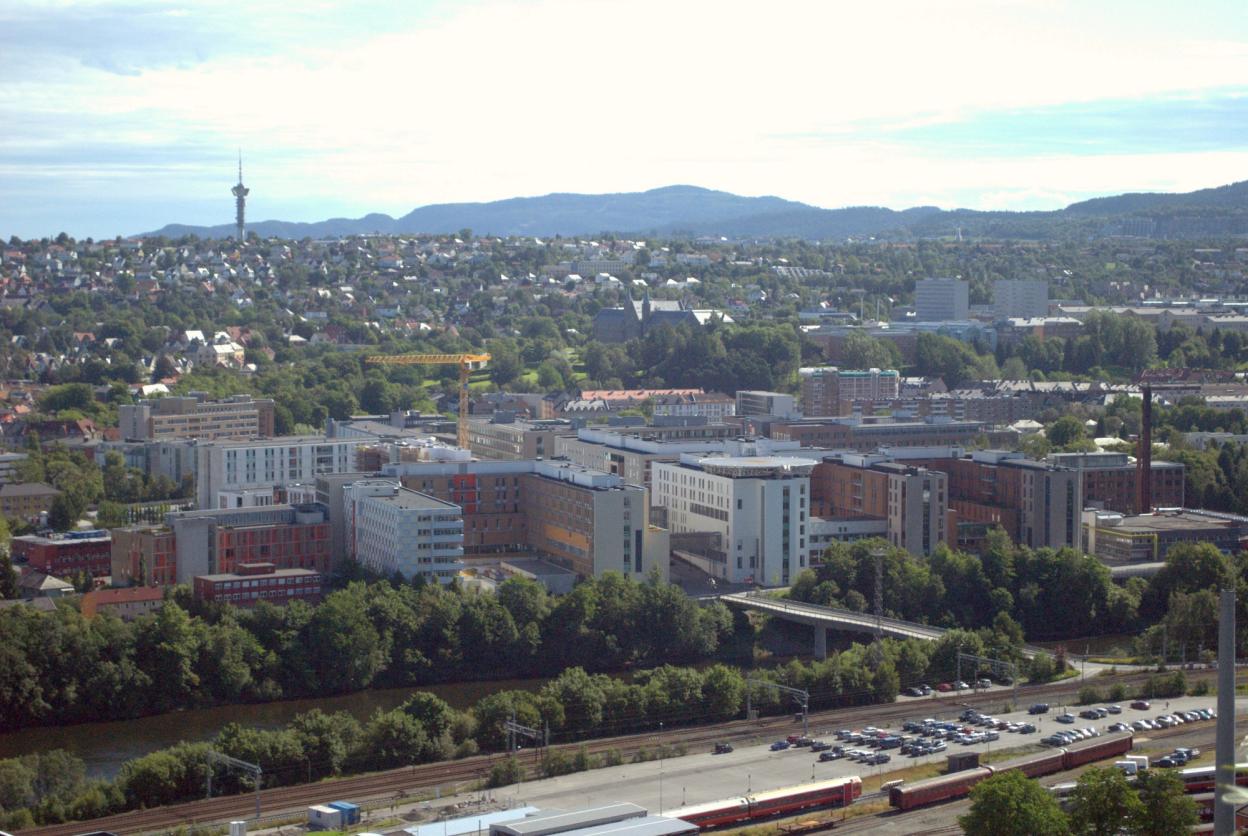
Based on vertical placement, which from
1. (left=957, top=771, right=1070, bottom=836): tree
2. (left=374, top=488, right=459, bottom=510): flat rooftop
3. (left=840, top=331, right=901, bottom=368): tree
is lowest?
(left=957, top=771, right=1070, bottom=836): tree

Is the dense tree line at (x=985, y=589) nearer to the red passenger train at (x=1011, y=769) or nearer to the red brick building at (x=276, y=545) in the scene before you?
the red brick building at (x=276, y=545)

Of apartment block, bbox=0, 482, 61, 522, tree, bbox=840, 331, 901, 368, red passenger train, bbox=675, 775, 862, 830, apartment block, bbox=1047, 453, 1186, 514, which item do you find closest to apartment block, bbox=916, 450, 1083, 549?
apartment block, bbox=1047, 453, 1186, 514

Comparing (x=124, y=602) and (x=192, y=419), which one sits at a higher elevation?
(x=192, y=419)

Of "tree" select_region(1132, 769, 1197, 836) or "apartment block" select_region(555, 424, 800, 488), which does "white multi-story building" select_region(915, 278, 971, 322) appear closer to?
"apartment block" select_region(555, 424, 800, 488)

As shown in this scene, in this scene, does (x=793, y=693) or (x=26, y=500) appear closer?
(x=793, y=693)

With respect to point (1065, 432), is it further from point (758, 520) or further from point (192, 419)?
point (192, 419)

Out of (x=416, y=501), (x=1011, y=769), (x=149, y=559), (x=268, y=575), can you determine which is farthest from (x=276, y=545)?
(x=1011, y=769)

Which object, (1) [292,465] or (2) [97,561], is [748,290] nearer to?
(1) [292,465]
